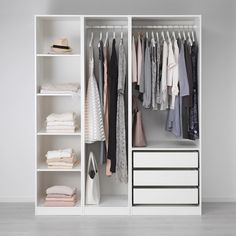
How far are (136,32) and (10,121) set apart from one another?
172cm

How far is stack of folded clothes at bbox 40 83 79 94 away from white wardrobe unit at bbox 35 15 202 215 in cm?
5

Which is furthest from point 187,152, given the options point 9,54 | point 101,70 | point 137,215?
point 9,54

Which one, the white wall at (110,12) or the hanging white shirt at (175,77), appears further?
the white wall at (110,12)

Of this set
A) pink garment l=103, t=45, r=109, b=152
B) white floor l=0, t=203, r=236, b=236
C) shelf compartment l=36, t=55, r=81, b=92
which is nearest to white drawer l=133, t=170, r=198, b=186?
white floor l=0, t=203, r=236, b=236

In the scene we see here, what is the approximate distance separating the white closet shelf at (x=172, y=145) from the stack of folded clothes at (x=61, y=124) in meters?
0.68

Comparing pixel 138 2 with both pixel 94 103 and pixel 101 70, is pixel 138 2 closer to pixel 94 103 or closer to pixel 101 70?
pixel 101 70

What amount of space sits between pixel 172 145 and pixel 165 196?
1.79 feet

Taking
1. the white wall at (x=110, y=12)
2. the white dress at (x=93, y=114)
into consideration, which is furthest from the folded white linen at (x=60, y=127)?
the white wall at (x=110, y=12)

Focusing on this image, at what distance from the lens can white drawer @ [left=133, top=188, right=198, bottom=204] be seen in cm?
482

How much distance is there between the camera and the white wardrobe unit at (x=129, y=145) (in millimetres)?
4797

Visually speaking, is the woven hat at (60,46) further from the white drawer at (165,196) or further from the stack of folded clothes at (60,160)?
the white drawer at (165,196)

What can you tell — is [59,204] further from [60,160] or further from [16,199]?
[16,199]

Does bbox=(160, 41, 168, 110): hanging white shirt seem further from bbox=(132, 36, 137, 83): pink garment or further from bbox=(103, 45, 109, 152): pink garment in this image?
bbox=(103, 45, 109, 152): pink garment

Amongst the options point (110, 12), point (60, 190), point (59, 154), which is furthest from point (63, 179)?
point (110, 12)
